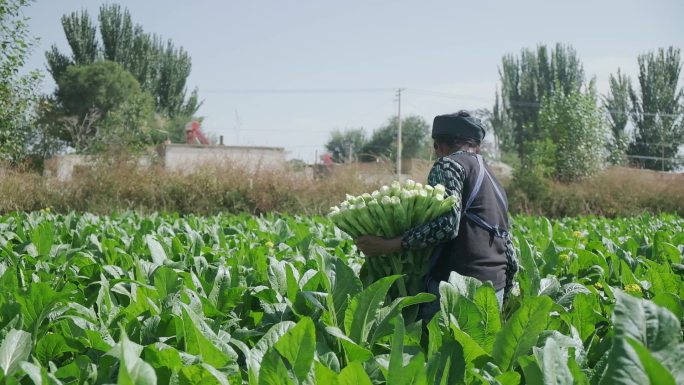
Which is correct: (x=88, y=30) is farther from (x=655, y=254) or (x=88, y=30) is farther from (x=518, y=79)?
(x=655, y=254)

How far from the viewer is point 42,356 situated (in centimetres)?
205

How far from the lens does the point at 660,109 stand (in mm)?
42188

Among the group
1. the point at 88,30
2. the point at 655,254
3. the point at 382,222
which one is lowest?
the point at 655,254

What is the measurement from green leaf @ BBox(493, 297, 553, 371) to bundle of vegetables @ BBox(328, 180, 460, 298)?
2.87 feet

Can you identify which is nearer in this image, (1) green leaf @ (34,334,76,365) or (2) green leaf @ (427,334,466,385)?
(2) green leaf @ (427,334,466,385)

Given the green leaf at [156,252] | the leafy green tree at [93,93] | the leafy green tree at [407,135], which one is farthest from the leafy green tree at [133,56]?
the green leaf at [156,252]

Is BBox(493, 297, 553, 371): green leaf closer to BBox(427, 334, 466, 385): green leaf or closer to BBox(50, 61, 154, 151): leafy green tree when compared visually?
BBox(427, 334, 466, 385): green leaf

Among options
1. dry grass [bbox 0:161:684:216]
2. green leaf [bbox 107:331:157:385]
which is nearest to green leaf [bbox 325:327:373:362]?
green leaf [bbox 107:331:157:385]

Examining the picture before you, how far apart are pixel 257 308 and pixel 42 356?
94cm

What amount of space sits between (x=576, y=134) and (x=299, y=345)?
2733cm

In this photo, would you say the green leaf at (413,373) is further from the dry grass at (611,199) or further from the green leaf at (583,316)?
the dry grass at (611,199)

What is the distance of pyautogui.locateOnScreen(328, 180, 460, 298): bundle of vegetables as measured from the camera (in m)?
2.73

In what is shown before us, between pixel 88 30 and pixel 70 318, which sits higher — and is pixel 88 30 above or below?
above

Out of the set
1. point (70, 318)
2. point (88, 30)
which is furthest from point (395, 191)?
point (88, 30)
